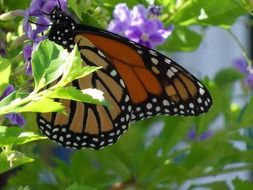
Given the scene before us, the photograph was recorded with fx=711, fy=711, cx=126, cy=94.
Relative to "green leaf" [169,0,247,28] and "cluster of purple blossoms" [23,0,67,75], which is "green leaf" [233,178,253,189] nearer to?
"green leaf" [169,0,247,28]

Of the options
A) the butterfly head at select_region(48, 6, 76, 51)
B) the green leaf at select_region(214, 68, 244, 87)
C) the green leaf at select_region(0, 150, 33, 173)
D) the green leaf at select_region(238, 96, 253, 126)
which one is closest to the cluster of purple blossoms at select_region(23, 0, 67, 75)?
the butterfly head at select_region(48, 6, 76, 51)

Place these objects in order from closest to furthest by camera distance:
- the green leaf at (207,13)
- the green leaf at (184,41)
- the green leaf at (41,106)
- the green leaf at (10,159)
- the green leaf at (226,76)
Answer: the green leaf at (41,106), the green leaf at (10,159), the green leaf at (207,13), the green leaf at (184,41), the green leaf at (226,76)

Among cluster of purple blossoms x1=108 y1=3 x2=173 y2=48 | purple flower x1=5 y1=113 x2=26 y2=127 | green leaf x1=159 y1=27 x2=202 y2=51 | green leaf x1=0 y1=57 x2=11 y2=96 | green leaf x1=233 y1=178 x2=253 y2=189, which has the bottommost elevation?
green leaf x1=233 y1=178 x2=253 y2=189

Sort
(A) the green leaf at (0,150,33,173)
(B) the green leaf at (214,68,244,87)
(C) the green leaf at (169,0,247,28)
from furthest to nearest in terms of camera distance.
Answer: (B) the green leaf at (214,68,244,87)
(C) the green leaf at (169,0,247,28)
(A) the green leaf at (0,150,33,173)

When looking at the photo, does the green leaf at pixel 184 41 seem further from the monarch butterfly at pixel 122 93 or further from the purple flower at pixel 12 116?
the purple flower at pixel 12 116

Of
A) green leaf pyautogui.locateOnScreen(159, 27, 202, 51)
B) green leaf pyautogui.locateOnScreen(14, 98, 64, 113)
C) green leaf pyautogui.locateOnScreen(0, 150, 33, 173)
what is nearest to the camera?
green leaf pyautogui.locateOnScreen(14, 98, 64, 113)

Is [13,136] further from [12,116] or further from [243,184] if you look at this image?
[243,184]

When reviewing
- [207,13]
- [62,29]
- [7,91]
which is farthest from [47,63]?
[207,13]

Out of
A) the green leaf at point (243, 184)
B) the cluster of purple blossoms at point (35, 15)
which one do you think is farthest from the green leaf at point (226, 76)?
the cluster of purple blossoms at point (35, 15)
